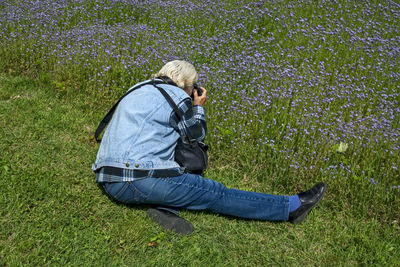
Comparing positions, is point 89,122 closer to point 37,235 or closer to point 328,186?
point 37,235

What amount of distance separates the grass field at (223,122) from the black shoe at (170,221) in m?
0.08

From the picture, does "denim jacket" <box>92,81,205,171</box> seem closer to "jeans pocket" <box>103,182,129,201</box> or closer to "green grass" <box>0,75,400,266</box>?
"jeans pocket" <box>103,182,129,201</box>

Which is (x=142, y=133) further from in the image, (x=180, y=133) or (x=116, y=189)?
(x=116, y=189)

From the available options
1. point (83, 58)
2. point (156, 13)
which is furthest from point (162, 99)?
point (156, 13)

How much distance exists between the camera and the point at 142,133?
11.1 feet

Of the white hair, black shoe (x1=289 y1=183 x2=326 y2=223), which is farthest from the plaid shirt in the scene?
black shoe (x1=289 y1=183 x2=326 y2=223)

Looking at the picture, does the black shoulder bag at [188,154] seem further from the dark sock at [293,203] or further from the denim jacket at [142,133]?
the dark sock at [293,203]

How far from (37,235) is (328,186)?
2839mm

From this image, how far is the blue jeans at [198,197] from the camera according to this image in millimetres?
3434

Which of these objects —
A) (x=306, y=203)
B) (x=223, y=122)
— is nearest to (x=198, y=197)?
(x=306, y=203)

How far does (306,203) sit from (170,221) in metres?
1.32

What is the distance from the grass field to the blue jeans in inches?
6.7

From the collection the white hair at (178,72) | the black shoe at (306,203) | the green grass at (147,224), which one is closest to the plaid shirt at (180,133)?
the white hair at (178,72)

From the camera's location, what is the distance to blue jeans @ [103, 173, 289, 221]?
11.3ft
